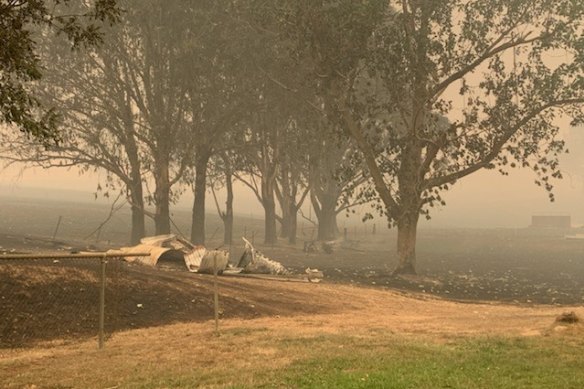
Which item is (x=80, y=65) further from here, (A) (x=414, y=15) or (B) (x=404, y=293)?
(B) (x=404, y=293)

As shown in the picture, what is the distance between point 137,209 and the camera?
43219 millimetres

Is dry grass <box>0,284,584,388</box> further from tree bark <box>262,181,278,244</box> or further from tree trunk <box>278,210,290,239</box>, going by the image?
tree trunk <box>278,210,290,239</box>

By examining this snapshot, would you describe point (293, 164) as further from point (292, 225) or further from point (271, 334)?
point (271, 334)


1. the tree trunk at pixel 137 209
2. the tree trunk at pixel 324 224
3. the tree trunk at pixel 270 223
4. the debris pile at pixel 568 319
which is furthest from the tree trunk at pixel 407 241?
the tree trunk at pixel 324 224

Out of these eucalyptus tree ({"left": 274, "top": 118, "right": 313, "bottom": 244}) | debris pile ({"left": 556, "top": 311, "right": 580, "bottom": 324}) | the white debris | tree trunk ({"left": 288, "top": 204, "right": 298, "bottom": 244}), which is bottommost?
debris pile ({"left": 556, "top": 311, "right": 580, "bottom": 324})

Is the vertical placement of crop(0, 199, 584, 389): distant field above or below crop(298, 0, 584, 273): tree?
below

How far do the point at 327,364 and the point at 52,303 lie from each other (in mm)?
7935

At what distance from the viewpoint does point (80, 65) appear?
40.6 m

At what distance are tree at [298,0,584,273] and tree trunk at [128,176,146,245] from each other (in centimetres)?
1413

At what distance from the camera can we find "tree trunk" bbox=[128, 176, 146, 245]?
41.7m

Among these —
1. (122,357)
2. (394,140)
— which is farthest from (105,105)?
(122,357)

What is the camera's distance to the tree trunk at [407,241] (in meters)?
33.4

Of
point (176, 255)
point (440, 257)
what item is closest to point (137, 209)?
point (176, 255)

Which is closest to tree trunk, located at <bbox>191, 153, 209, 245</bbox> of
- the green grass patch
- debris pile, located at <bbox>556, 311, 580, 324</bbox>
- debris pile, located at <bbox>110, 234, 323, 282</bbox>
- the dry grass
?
debris pile, located at <bbox>110, 234, 323, 282</bbox>
